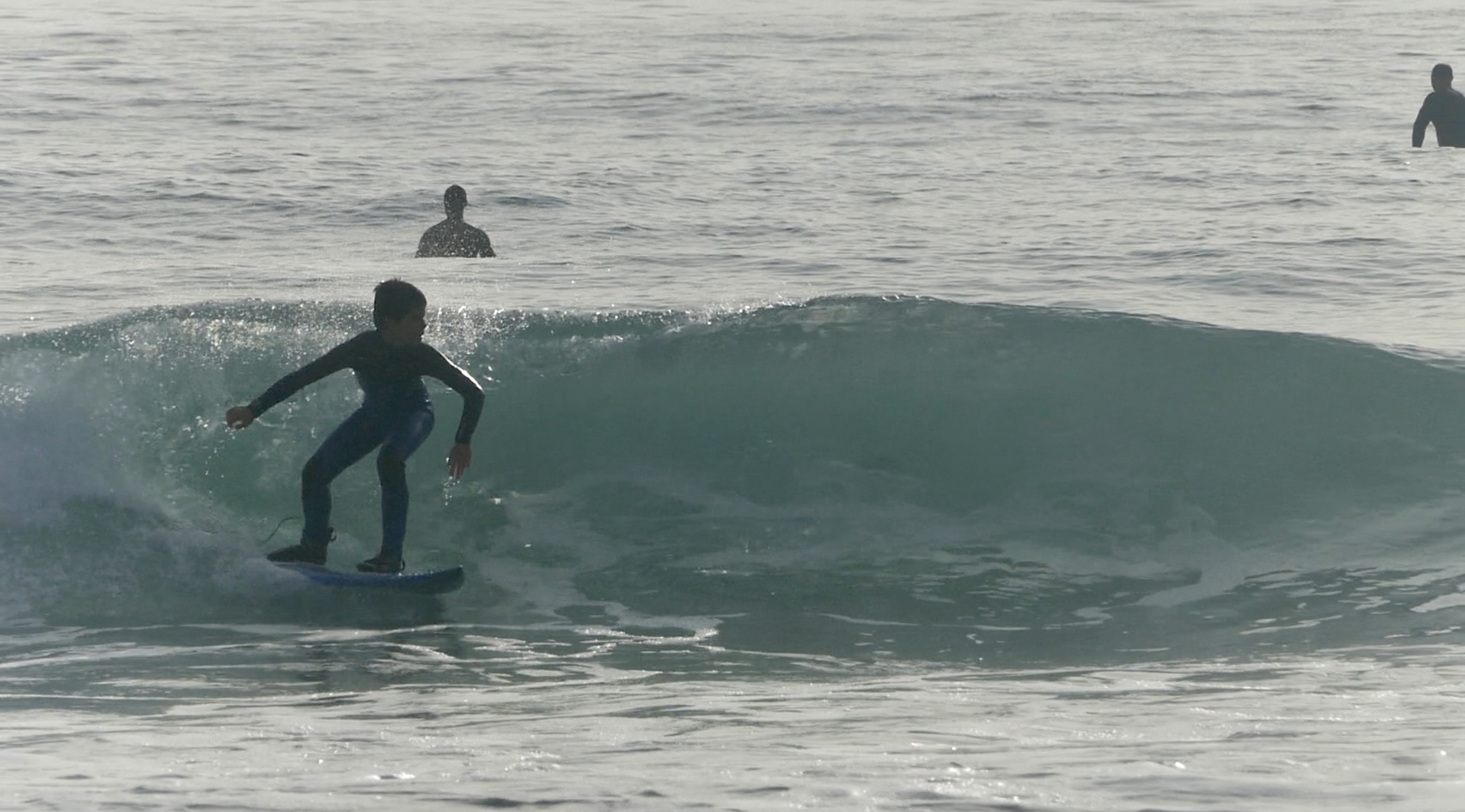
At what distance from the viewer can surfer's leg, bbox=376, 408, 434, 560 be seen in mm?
6902

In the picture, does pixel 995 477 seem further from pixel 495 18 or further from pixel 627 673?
pixel 495 18

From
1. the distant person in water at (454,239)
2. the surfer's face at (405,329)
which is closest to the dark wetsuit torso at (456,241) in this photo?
the distant person in water at (454,239)

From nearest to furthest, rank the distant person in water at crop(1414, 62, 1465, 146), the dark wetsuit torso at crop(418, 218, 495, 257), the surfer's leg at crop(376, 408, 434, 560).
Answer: the surfer's leg at crop(376, 408, 434, 560) < the dark wetsuit torso at crop(418, 218, 495, 257) < the distant person in water at crop(1414, 62, 1465, 146)

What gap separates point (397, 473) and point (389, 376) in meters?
0.41

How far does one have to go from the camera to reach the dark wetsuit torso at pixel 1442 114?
18469mm

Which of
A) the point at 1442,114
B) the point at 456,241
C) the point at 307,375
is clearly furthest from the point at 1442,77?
the point at 307,375

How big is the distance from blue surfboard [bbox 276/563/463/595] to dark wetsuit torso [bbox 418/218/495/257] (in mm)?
6201

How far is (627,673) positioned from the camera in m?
6.33

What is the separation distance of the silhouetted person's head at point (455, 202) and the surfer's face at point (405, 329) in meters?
5.95

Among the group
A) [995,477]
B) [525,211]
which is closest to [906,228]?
[525,211]

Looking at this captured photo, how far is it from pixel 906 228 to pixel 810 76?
40.7 ft

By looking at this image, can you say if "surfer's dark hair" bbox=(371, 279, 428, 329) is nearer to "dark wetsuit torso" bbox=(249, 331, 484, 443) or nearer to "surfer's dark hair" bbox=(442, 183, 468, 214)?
"dark wetsuit torso" bbox=(249, 331, 484, 443)

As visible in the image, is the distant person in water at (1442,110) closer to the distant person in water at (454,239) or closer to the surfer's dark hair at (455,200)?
the distant person in water at (454,239)

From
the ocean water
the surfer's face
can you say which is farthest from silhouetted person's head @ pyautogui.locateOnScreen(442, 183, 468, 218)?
the surfer's face
